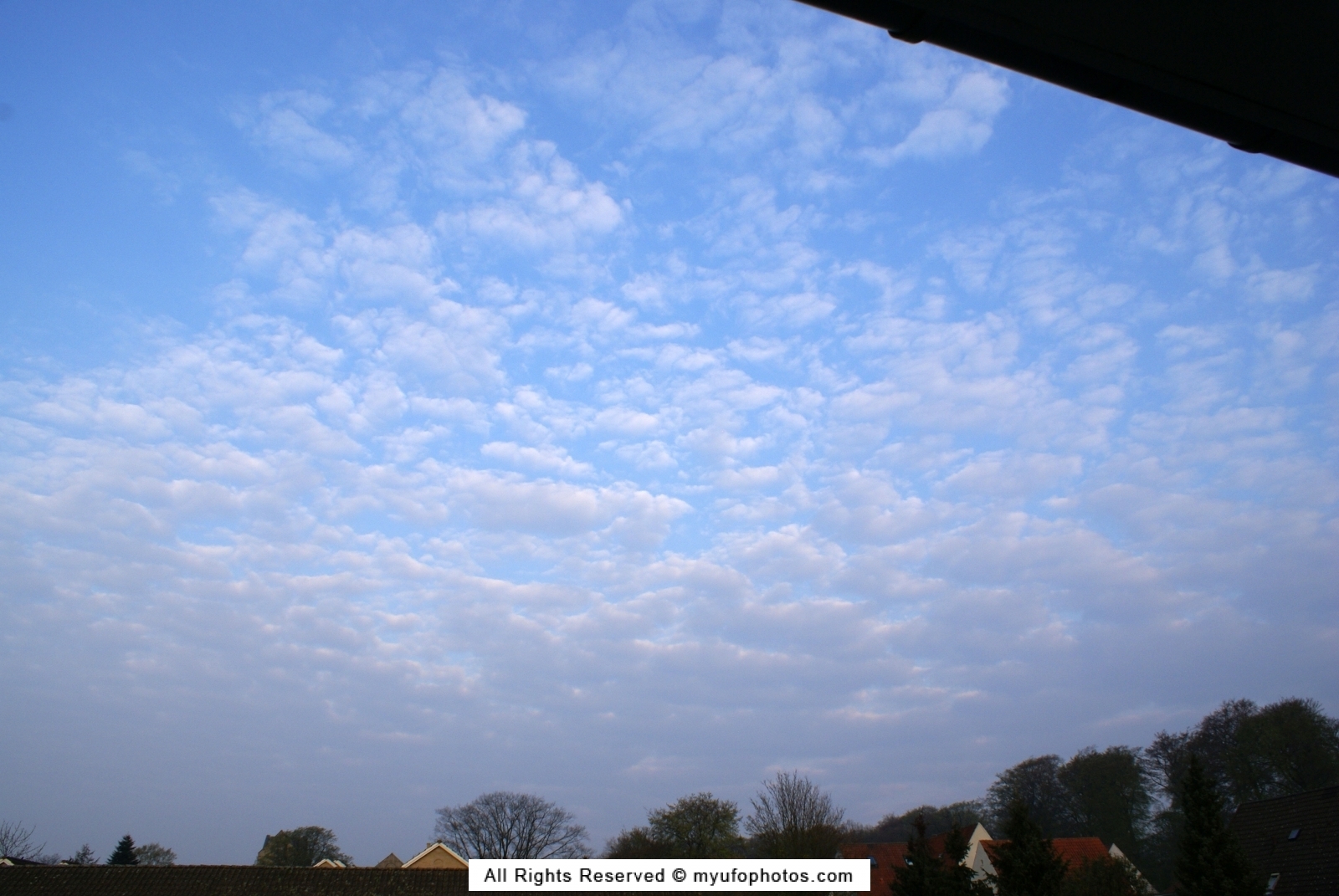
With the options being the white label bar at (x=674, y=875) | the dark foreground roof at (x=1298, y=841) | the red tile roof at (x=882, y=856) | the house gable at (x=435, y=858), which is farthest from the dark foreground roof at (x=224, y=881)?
the dark foreground roof at (x=1298, y=841)

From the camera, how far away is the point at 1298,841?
93.6 feet

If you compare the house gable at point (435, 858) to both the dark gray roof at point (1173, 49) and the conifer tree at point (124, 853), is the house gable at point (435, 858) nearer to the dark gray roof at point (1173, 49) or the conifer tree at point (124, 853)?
the conifer tree at point (124, 853)

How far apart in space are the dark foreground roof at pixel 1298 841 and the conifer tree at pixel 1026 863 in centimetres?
756

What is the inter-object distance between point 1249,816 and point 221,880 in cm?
4629

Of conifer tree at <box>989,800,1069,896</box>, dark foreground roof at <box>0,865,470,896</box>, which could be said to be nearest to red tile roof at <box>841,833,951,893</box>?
conifer tree at <box>989,800,1069,896</box>

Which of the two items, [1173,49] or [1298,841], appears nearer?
[1173,49]

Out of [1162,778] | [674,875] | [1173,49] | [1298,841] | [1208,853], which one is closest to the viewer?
[1173,49]

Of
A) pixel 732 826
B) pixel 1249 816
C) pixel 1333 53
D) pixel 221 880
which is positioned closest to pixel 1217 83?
pixel 1333 53

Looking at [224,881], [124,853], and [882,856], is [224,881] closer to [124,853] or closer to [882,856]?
[124,853]

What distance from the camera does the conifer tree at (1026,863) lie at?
25.5 meters

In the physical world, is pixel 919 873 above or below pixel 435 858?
above

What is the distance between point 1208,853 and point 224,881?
41.6 meters

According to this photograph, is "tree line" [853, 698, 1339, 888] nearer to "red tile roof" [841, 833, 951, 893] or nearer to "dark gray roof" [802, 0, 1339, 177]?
"red tile roof" [841, 833, 951, 893]

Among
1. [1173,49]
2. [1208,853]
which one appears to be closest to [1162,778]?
[1208,853]
